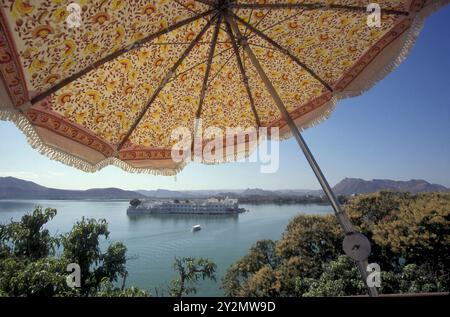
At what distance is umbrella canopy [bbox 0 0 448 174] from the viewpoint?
1310 mm

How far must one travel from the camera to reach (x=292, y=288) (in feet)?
45.1

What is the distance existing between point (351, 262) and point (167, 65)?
504 inches

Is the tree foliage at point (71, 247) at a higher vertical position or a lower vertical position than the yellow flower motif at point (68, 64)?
lower

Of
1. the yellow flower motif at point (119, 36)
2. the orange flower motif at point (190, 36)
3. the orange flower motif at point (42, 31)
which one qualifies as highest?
the orange flower motif at point (190, 36)

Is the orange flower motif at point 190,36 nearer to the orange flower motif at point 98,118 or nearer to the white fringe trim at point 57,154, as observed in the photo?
the orange flower motif at point 98,118

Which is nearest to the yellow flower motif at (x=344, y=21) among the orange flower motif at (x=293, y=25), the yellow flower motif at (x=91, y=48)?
the orange flower motif at (x=293, y=25)

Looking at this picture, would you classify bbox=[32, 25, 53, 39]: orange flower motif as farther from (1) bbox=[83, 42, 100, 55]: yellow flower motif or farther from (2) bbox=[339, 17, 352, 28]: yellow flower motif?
(2) bbox=[339, 17, 352, 28]: yellow flower motif

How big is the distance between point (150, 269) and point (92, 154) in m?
34.8

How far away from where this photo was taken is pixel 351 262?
470 inches

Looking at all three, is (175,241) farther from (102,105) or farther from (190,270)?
(102,105)

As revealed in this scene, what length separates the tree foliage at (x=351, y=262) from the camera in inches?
427

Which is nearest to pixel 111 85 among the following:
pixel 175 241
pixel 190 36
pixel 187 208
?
pixel 190 36

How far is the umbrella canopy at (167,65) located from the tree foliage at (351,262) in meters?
9.80

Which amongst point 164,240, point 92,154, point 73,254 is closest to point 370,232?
point 73,254
